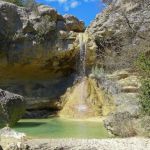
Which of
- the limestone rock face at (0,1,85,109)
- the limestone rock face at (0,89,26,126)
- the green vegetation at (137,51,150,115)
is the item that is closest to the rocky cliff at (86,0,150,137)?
the green vegetation at (137,51,150,115)

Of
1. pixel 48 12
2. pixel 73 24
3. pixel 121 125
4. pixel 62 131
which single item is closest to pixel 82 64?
pixel 73 24

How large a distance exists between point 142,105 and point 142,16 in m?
10.9

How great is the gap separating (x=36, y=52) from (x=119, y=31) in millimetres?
5623

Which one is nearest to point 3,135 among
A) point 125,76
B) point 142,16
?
point 142,16

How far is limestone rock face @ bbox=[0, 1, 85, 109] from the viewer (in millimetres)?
29562

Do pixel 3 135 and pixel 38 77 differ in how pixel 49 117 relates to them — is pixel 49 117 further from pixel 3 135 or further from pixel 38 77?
pixel 3 135

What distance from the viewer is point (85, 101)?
28891 millimetres

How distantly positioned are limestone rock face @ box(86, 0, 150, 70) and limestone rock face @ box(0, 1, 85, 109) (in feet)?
5.93

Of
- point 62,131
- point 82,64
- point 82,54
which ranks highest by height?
point 82,54

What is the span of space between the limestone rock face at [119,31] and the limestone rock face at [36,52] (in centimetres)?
181

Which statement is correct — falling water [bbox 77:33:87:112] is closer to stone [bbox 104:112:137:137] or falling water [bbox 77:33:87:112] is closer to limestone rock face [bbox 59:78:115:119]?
limestone rock face [bbox 59:78:115:119]

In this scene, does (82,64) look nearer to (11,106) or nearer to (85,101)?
(85,101)

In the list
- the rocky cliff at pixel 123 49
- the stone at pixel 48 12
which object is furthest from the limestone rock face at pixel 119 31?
the stone at pixel 48 12

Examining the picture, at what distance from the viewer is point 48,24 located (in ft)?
97.7
